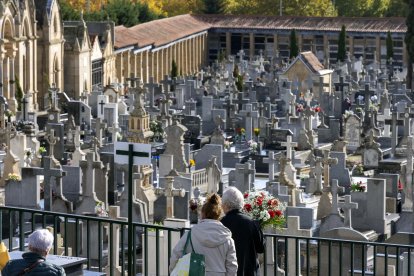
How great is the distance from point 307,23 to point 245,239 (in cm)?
7633

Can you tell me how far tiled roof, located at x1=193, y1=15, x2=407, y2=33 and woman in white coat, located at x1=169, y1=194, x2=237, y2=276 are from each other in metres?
72.2

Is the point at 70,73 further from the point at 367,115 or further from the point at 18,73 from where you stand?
the point at 367,115

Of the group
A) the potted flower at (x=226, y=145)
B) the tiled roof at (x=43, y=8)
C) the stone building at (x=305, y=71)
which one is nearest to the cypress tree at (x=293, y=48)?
the stone building at (x=305, y=71)

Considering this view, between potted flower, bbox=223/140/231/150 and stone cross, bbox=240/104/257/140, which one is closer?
potted flower, bbox=223/140/231/150

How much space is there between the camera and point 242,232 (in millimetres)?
14039

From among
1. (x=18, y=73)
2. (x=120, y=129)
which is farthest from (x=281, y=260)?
(x=18, y=73)

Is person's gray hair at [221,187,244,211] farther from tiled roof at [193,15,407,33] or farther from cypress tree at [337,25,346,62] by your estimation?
tiled roof at [193,15,407,33]

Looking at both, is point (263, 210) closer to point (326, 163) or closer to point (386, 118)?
point (326, 163)

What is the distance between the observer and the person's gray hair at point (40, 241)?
12.2m

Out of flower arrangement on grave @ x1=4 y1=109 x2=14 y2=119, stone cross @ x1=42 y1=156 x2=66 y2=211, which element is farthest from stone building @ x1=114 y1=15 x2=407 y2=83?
stone cross @ x1=42 y1=156 x2=66 y2=211

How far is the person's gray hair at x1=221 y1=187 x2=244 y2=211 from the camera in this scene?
13820 mm

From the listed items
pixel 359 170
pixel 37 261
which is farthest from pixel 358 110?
pixel 37 261

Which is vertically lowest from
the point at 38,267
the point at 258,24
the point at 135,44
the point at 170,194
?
the point at 170,194

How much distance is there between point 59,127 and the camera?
131 feet
